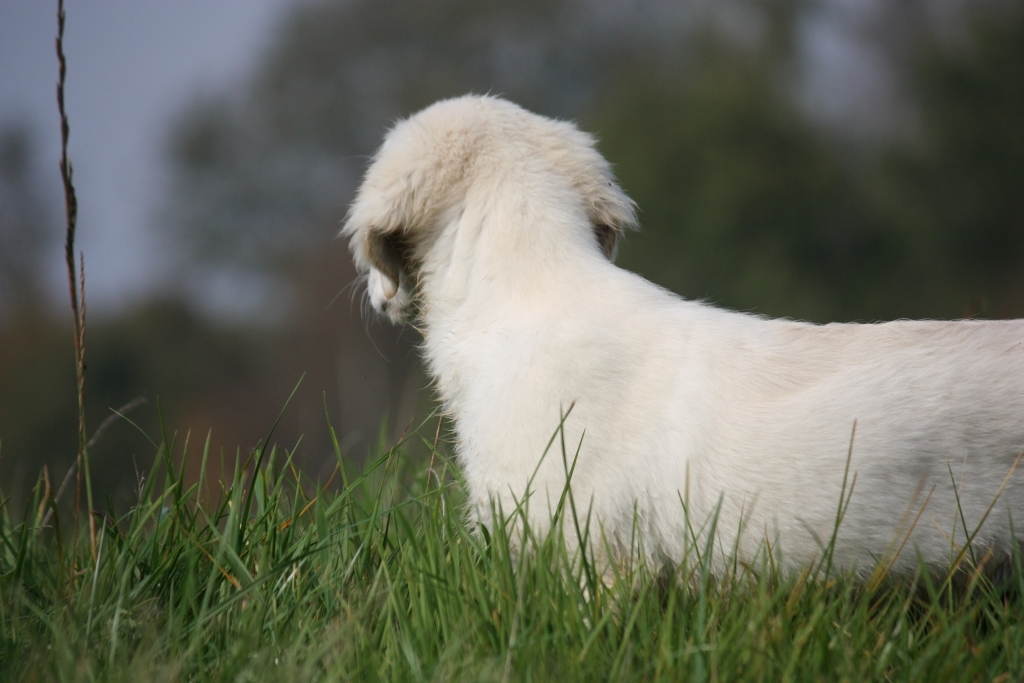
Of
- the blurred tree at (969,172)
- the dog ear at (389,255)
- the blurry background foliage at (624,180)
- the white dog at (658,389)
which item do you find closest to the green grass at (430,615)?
the white dog at (658,389)

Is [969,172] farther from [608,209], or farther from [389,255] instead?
Result: [389,255]

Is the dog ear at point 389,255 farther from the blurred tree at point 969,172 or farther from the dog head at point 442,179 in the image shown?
the blurred tree at point 969,172

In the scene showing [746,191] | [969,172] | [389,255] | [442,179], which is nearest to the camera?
[442,179]

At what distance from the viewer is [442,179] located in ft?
10.2

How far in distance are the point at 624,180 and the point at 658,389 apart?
2830cm

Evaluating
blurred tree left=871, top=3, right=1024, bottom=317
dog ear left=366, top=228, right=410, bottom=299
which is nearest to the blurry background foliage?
→ blurred tree left=871, top=3, right=1024, bottom=317

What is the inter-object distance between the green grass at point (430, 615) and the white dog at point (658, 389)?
0.52 feet

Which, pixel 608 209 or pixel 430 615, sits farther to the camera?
pixel 608 209

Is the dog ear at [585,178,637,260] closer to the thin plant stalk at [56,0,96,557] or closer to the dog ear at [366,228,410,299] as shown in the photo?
the dog ear at [366,228,410,299]

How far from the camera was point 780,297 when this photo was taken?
27.1m

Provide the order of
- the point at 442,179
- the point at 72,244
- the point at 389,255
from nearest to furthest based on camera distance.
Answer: the point at 72,244 → the point at 442,179 → the point at 389,255

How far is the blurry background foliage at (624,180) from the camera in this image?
2762 centimetres

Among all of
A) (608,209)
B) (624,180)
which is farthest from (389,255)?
(624,180)

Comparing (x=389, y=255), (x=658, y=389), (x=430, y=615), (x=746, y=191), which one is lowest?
(x=430, y=615)
